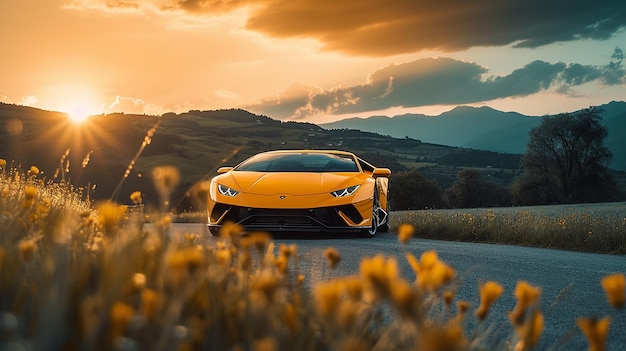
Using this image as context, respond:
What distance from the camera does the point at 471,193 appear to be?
226ft

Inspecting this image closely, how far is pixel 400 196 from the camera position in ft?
231

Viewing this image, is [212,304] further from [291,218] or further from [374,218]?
[374,218]

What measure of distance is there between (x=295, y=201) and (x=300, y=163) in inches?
63.0

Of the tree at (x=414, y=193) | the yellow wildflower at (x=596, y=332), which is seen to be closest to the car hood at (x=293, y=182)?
the yellow wildflower at (x=596, y=332)

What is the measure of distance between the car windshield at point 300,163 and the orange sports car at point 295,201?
25cm

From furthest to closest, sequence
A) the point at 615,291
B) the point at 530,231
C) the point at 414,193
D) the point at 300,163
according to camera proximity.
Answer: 1. the point at 414,193
2. the point at 530,231
3. the point at 300,163
4. the point at 615,291

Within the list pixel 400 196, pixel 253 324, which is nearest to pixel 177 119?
pixel 400 196

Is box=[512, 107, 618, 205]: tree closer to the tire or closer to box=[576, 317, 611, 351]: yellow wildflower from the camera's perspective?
the tire

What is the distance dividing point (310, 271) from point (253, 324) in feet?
15.2

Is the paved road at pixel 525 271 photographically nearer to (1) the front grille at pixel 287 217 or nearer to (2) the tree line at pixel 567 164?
(1) the front grille at pixel 287 217

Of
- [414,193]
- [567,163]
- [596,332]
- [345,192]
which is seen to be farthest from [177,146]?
[596,332]

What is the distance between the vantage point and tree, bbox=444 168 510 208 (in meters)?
68.8

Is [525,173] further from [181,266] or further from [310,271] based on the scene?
[181,266]

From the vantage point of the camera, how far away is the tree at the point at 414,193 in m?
69.6
